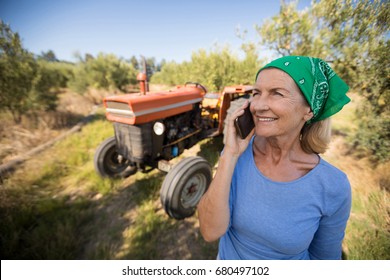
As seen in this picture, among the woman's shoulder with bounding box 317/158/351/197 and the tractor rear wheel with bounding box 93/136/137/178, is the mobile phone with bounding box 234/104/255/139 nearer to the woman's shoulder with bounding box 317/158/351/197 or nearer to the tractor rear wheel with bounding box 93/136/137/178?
the woman's shoulder with bounding box 317/158/351/197

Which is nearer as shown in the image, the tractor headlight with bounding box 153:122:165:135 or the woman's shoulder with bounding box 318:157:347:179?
the woman's shoulder with bounding box 318:157:347:179

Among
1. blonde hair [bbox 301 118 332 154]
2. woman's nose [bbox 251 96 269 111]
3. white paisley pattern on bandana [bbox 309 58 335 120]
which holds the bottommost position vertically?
blonde hair [bbox 301 118 332 154]

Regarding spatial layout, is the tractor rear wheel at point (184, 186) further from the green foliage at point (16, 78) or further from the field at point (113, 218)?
the green foliage at point (16, 78)

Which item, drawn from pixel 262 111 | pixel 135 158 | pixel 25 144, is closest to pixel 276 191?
pixel 262 111

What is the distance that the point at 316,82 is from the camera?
907mm

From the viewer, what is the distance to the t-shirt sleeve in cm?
89

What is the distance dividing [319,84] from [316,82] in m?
0.03

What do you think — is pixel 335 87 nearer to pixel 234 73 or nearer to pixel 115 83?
pixel 234 73

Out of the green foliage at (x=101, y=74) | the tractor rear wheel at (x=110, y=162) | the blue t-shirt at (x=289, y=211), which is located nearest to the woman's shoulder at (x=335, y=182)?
the blue t-shirt at (x=289, y=211)

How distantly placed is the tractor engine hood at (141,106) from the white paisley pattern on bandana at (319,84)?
2.04m

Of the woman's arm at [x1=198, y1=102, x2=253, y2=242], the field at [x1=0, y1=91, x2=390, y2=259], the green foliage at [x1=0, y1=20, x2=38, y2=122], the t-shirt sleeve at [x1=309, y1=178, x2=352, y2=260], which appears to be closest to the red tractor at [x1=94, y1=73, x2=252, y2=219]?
the field at [x1=0, y1=91, x2=390, y2=259]

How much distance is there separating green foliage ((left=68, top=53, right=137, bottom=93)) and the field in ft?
44.1

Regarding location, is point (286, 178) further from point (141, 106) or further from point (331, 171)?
point (141, 106)

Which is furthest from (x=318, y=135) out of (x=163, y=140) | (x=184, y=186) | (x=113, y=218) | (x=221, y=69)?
(x=221, y=69)
